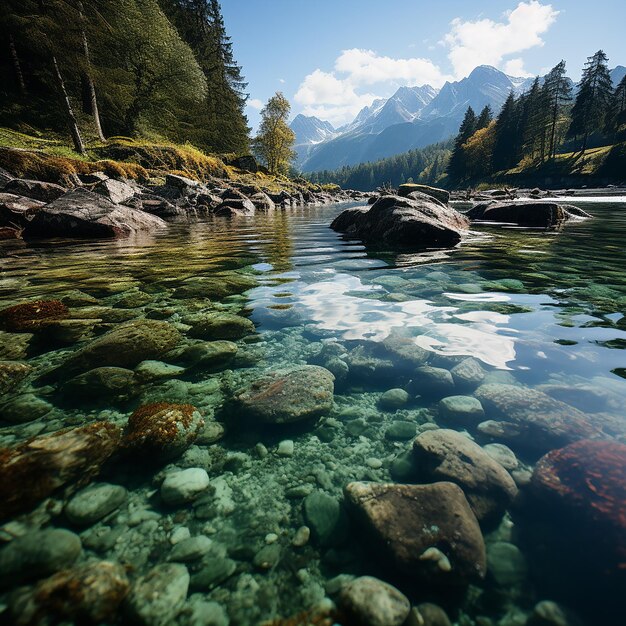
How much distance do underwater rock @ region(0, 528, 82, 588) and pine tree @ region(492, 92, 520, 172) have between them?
281ft

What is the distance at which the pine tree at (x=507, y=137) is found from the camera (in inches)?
2586

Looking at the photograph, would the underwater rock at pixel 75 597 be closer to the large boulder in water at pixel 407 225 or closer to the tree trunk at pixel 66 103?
the large boulder in water at pixel 407 225

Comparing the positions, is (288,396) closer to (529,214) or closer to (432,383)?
(432,383)

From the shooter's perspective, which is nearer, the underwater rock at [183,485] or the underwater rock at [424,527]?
the underwater rock at [424,527]

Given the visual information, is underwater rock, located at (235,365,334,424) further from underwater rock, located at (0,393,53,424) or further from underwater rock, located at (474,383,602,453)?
underwater rock, located at (0,393,53,424)

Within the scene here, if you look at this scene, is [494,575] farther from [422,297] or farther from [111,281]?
[111,281]

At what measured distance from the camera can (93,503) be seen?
148 centimetres

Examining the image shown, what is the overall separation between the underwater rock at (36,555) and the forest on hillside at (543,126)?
70602 mm

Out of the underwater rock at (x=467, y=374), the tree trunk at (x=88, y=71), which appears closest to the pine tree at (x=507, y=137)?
the tree trunk at (x=88, y=71)

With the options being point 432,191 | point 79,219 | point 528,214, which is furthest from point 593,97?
point 79,219

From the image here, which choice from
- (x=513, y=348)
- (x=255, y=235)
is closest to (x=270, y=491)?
(x=513, y=348)

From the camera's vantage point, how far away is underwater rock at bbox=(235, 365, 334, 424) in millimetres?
2100

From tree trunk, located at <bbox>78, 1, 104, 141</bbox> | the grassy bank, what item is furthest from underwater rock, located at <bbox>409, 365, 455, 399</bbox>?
tree trunk, located at <bbox>78, 1, 104, 141</bbox>

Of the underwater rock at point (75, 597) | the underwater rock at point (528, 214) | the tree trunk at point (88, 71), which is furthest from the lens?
the tree trunk at point (88, 71)
